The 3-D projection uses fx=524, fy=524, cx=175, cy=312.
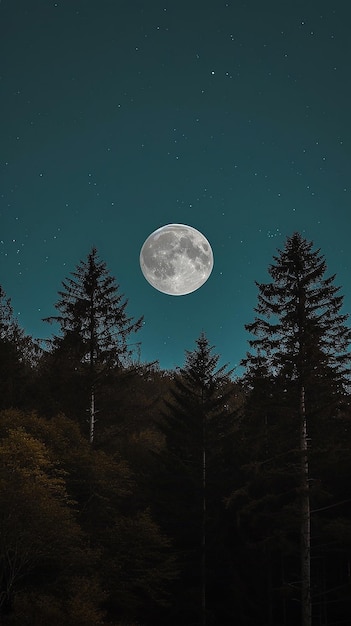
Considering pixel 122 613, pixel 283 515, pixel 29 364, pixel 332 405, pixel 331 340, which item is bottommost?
pixel 122 613

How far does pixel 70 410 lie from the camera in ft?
88.2

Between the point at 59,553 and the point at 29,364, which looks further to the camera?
the point at 29,364

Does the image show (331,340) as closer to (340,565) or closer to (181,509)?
(181,509)

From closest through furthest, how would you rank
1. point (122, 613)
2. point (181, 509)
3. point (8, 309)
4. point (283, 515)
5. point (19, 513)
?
point (19, 513)
point (283, 515)
point (122, 613)
point (181, 509)
point (8, 309)

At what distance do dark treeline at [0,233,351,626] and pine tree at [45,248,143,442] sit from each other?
68 millimetres

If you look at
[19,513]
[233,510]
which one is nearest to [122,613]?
[233,510]

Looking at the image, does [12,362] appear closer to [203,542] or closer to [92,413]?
[92,413]

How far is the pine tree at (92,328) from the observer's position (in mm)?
25750

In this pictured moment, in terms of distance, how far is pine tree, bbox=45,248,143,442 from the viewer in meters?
25.8

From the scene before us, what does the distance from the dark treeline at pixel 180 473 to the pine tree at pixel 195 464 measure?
0.29ft

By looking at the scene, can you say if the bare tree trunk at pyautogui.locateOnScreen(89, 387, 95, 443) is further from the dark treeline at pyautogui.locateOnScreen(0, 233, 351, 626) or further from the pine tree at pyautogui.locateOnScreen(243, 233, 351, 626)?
the pine tree at pyautogui.locateOnScreen(243, 233, 351, 626)

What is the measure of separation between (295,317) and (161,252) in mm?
15163

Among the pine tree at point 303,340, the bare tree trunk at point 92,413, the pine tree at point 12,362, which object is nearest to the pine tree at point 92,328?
the bare tree trunk at point 92,413

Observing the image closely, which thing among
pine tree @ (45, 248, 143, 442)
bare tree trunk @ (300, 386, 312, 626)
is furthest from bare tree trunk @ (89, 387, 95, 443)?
bare tree trunk @ (300, 386, 312, 626)
